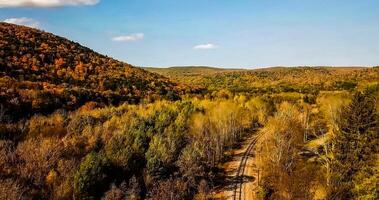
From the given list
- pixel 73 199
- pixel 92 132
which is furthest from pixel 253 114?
pixel 73 199

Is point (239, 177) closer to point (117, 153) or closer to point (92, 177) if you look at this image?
point (117, 153)

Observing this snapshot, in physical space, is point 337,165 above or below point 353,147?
below

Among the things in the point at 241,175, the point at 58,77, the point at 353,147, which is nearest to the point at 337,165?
the point at 353,147

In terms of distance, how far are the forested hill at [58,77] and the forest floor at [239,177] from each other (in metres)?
27.9

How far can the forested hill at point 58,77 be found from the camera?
2628 inches

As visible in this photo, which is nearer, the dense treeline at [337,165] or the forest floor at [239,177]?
the dense treeline at [337,165]

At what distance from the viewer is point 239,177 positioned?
58281 millimetres

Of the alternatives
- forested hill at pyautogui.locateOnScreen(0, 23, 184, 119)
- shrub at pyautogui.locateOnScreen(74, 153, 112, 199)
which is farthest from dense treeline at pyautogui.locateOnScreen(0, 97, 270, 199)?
forested hill at pyautogui.locateOnScreen(0, 23, 184, 119)

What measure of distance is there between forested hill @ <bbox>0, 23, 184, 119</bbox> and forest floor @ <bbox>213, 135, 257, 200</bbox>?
1100 inches

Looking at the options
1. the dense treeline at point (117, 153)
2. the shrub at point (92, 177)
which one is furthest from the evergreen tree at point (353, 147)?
the shrub at point (92, 177)

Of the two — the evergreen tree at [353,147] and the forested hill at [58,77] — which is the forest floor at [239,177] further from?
the forested hill at [58,77]

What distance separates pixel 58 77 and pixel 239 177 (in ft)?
158

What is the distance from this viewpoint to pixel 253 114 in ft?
326

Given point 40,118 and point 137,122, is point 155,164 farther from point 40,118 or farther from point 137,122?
point 40,118
